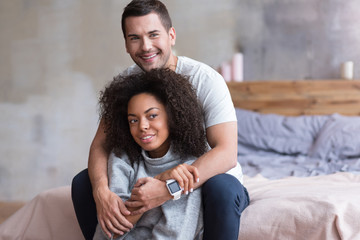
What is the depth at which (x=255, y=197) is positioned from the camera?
1.74 metres

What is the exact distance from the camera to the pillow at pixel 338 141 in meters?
2.65

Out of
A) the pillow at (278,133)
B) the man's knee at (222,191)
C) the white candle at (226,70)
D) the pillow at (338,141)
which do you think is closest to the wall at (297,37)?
the white candle at (226,70)

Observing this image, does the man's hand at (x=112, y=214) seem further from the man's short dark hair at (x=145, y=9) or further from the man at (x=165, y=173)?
the man's short dark hair at (x=145, y=9)

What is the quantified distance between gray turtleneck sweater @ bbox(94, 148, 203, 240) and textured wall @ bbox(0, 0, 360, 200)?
2.03 m

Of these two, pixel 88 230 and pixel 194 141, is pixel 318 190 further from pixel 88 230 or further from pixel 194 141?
pixel 88 230

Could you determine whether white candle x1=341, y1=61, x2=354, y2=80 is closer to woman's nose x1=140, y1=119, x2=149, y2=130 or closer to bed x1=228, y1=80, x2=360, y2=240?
bed x1=228, y1=80, x2=360, y2=240

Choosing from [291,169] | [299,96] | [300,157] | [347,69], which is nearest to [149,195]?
[291,169]

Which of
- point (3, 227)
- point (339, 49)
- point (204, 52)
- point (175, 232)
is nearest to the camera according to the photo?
point (175, 232)

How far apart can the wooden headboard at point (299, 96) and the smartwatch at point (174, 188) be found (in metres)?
1.98

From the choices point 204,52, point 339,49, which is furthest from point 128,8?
point 339,49

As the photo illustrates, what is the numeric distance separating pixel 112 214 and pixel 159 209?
0.16 metres

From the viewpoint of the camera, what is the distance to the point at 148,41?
1.63 meters

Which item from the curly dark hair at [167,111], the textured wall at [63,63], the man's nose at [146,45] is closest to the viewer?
the curly dark hair at [167,111]

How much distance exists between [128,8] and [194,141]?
0.59 m
